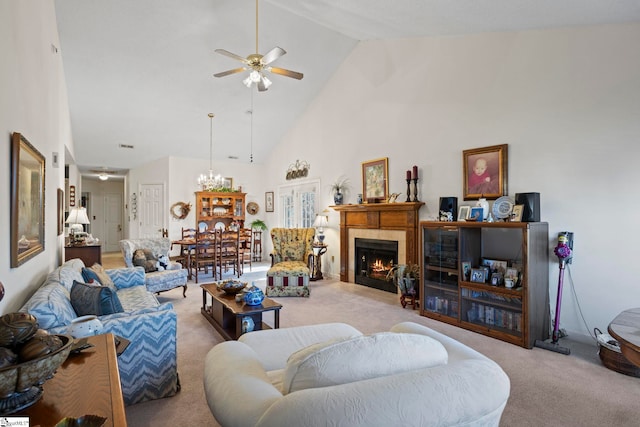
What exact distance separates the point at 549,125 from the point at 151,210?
8.68 meters

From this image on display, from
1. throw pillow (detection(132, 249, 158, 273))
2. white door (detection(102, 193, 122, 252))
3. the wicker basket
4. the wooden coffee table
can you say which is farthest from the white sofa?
white door (detection(102, 193, 122, 252))

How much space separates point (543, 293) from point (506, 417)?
5.86 feet

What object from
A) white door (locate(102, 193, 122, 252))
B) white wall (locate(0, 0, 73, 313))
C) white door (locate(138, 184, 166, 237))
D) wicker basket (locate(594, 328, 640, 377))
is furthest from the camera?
white door (locate(102, 193, 122, 252))

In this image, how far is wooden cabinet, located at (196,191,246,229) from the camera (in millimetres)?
8664

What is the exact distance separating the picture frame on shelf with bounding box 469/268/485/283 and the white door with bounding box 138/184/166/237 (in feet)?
24.5

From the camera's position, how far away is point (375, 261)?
5.75 metres

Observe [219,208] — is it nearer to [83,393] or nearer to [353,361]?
[83,393]

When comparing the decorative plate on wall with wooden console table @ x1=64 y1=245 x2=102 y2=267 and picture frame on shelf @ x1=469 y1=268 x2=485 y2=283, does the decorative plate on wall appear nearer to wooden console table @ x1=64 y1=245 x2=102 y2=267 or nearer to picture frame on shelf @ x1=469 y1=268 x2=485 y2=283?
wooden console table @ x1=64 y1=245 x2=102 y2=267

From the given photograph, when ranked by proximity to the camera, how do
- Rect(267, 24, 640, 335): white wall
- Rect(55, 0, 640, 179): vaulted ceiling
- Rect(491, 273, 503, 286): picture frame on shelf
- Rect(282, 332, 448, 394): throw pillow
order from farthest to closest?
Rect(491, 273, 503, 286): picture frame on shelf → Rect(55, 0, 640, 179): vaulted ceiling → Rect(267, 24, 640, 335): white wall → Rect(282, 332, 448, 394): throw pillow

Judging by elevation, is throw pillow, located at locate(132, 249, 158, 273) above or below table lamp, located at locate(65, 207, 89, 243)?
below

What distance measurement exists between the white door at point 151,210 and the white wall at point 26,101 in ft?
15.8

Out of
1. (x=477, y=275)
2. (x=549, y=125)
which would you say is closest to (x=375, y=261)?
(x=477, y=275)

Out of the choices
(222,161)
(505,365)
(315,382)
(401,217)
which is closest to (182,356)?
(315,382)

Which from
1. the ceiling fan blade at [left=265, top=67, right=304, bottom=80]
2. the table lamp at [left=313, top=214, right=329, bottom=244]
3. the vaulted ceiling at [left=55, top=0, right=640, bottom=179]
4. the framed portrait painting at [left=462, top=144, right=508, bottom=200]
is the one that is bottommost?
the table lamp at [left=313, top=214, right=329, bottom=244]
